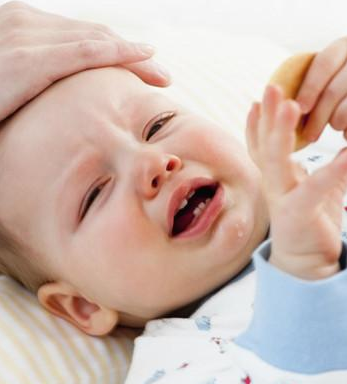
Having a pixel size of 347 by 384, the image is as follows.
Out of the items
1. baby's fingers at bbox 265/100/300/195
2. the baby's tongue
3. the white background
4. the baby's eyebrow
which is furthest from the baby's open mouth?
the white background

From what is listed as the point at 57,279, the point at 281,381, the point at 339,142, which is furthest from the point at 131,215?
the point at 339,142

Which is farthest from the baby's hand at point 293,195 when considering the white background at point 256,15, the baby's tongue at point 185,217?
the white background at point 256,15

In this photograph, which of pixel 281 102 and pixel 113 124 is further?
pixel 113 124

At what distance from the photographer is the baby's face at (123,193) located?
3.09 feet

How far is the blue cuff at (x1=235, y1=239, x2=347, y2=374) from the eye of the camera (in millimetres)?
737

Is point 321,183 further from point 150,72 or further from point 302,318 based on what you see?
point 150,72

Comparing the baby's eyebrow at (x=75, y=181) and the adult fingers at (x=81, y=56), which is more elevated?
the adult fingers at (x=81, y=56)

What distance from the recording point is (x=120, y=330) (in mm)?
1112

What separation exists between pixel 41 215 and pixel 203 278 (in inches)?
8.7

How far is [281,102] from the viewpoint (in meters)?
0.68

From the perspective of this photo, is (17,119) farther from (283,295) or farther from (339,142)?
(339,142)

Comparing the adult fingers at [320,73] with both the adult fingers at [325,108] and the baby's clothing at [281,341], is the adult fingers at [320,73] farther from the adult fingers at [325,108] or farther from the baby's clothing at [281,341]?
the baby's clothing at [281,341]

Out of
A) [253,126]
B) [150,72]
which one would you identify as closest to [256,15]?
[150,72]

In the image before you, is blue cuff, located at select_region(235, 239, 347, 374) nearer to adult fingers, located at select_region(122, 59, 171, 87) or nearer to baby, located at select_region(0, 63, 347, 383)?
baby, located at select_region(0, 63, 347, 383)
